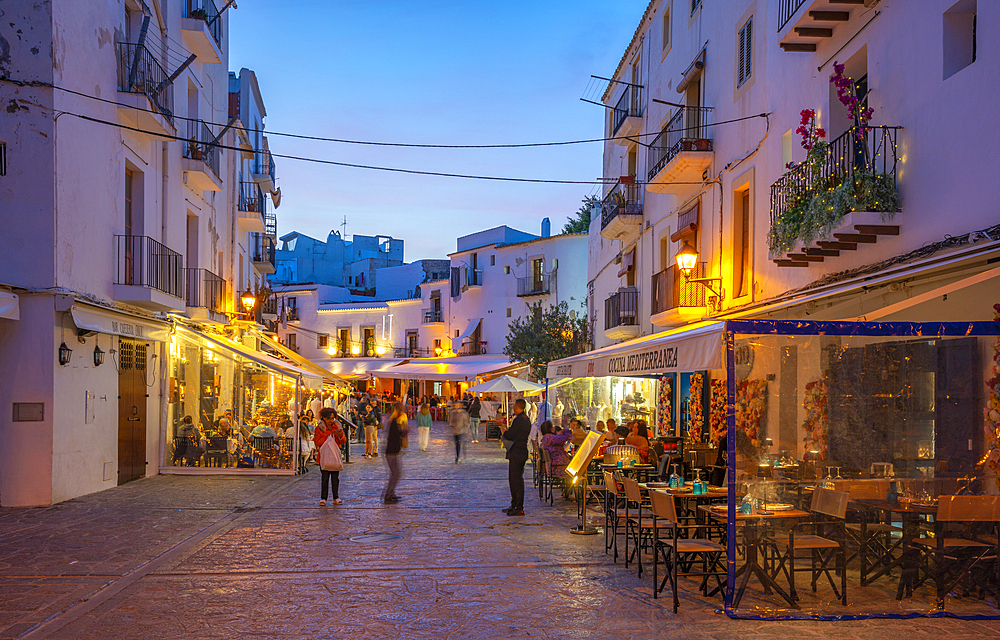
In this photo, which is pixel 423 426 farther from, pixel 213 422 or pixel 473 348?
pixel 473 348

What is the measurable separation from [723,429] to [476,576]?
24.3 feet

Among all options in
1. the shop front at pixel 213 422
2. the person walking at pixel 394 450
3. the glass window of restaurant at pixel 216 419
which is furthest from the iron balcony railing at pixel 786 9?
the glass window of restaurant at pixel 216 419

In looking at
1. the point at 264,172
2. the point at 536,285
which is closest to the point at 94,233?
the point at 264,172

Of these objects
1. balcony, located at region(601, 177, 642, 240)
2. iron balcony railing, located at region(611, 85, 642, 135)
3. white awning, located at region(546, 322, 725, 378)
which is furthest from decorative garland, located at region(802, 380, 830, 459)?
iron balcony railing, located at region(611, 85, 642, 135)

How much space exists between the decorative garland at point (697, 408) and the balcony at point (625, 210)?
245 inches

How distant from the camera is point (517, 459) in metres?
11.6

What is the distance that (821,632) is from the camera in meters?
6.01

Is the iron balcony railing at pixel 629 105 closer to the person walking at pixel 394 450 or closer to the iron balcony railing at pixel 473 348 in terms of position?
the person walking at pixel 394 450

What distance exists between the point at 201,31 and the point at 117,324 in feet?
24.9

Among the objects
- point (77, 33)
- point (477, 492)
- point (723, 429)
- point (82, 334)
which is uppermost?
point (77, 33)

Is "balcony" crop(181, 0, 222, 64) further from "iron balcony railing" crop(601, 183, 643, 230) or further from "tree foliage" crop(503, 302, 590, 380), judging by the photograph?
"tree foliage" crop(503, 302, 590, 380)

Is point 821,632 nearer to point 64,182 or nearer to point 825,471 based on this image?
point 825,471

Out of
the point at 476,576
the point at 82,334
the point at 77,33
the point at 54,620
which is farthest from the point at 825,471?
the point at 77,33

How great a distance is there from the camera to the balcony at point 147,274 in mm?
13992
